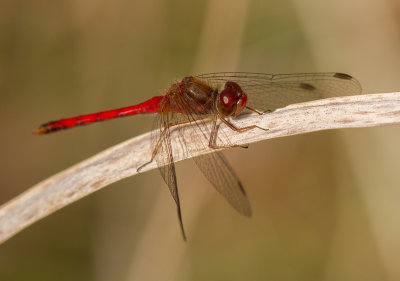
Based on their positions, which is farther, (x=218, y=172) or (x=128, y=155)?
(x=218, y=172)

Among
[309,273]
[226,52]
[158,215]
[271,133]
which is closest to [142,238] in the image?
[158,215]

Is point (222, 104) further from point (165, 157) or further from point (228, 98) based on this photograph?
point (165, 157)

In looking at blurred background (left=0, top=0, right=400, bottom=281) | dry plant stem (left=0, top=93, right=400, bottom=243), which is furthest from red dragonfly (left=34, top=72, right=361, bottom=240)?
blurred background (left=0, top=0, right=400, bottom=281)

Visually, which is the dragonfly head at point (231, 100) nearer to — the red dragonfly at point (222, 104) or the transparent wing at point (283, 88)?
the red dragonfly at point (222, 104)

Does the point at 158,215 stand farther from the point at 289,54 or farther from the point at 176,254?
the point at 289,54

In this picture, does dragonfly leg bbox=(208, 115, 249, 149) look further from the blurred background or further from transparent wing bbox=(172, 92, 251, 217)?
the blurred background

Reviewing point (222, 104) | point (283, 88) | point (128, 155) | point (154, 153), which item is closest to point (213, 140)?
point (222, 104)
